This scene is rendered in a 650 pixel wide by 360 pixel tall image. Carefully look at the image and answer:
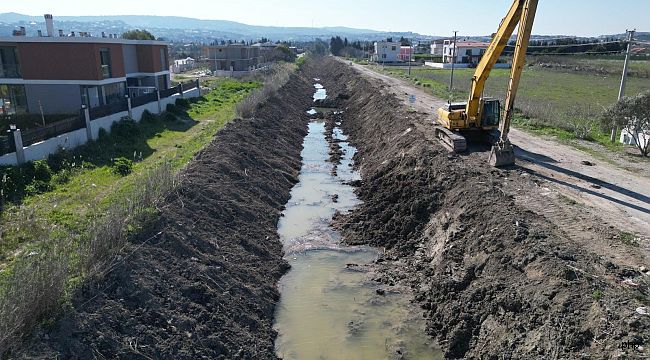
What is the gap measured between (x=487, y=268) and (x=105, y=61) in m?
29.8

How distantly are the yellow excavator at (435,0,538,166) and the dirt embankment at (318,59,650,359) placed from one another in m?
0.91

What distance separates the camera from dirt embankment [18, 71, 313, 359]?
8.53m

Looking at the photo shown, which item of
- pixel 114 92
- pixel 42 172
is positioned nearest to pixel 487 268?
pixel 42 172

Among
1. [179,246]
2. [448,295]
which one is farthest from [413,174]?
[179,246]

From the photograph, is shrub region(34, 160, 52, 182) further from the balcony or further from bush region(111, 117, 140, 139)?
the balcony

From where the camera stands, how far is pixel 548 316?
9289mm

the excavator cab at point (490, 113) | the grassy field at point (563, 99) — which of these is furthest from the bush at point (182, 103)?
the excavator cab at point (490, 113)

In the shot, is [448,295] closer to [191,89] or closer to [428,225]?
[428,225]

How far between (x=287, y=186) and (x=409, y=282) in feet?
33.6

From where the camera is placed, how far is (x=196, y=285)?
1110 cm

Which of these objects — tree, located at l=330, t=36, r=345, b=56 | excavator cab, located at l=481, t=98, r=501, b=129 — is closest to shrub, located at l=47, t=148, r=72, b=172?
excavator cab, located at l=481, t=98, r=501, b=129

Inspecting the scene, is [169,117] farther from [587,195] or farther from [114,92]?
[587,195]

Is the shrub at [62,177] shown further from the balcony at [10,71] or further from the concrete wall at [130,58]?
the concrete wall at [130,58]

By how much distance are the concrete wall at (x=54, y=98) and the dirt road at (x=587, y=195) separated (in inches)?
1012
